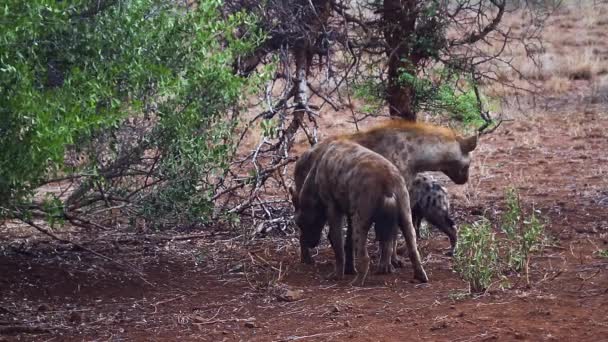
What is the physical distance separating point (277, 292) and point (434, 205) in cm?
193

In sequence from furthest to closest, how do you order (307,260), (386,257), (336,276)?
(307,260) < (336,276) < (386,257)

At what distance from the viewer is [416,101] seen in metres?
10.4

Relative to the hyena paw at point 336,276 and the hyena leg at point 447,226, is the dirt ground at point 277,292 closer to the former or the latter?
the hyena paw at point 336,276

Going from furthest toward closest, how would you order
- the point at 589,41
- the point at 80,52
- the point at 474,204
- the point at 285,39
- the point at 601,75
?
the point at 589,41 < the point at 601,75 < the point at 474,204 < the point at 285,39 < the point at 80,52

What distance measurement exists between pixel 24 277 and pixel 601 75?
568 inches

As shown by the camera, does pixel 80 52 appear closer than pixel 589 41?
Yes

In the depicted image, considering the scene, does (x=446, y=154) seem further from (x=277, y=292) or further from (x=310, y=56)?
(x=277, y=292)

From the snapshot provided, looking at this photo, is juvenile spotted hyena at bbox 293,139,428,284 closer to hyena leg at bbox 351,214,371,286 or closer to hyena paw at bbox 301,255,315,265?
hyena leg at bbox 351,214,371,286

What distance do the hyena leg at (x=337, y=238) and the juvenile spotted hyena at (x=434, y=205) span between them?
85cm

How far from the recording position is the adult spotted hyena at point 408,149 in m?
8.92

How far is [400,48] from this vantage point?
10.3 meters

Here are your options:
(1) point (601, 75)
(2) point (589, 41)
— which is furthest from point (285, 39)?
(2) point (589, 41)

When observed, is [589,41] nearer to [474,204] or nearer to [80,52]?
Result: [474,204]

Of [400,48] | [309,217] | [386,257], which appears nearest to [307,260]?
[309,217]
